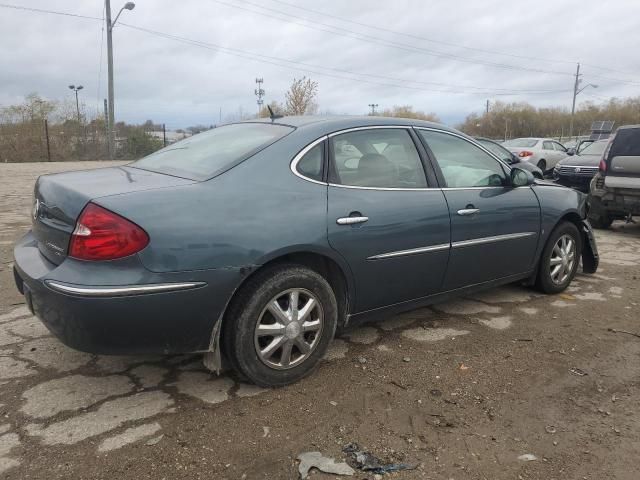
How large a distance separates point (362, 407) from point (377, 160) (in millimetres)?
1534

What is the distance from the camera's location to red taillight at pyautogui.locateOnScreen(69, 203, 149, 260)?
2.39 meters

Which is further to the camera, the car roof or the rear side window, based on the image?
the car roof

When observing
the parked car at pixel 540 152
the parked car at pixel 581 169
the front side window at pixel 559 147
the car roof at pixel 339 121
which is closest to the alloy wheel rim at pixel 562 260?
the car roof at pixel 339 121

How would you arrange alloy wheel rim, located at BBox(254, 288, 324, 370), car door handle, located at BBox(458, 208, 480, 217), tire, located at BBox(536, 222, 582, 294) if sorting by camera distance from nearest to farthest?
alloy wheel rim, located at BBox(254, 288, 324, 370) → car door handle, located at BBox(458, 208, 480, 217) → tire, located at BBox(536, 222, 582, 294)

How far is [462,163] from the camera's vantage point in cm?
390

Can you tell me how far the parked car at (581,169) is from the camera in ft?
35.8

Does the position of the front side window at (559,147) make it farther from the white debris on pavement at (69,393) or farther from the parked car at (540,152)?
the white debris on pavement at (69,393)

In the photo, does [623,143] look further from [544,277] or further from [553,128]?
[553,128]

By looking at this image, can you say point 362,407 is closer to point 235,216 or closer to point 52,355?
point 235,216

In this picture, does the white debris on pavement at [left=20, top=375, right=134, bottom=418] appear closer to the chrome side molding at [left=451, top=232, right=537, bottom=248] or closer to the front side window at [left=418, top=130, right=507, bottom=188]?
the chrome side molding at [left=451, top=232, right=537, bottom=248]

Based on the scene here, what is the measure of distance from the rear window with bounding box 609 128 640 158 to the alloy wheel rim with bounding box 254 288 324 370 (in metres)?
6.42

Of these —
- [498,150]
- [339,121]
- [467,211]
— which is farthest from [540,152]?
[339,121]

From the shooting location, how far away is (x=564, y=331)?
386 centimetres

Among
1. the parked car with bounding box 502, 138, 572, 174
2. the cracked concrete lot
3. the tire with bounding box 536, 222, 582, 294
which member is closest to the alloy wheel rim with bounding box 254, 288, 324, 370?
the cracked concrete lot
